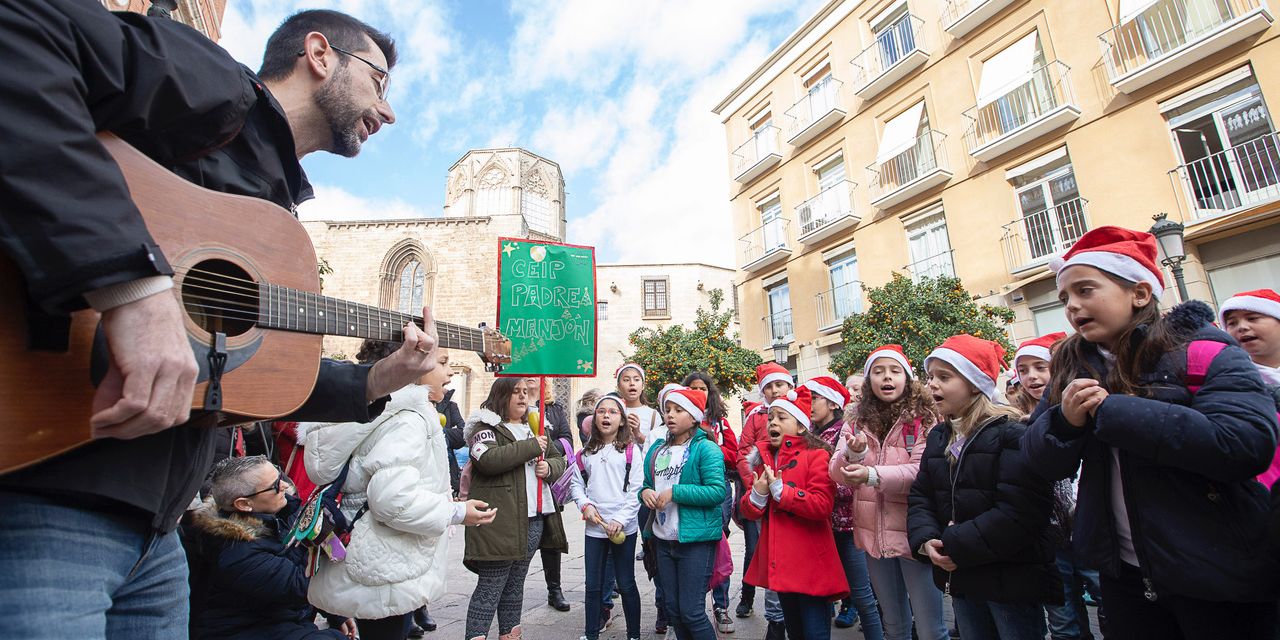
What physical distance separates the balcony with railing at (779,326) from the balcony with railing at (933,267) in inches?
162

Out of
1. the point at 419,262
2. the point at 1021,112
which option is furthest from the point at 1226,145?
the point at 419,262

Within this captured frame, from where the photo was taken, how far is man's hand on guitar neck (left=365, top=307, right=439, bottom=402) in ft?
5.91

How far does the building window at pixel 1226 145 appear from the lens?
393 inches

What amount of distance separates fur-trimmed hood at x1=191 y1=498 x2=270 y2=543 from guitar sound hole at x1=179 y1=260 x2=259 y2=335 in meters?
1.80

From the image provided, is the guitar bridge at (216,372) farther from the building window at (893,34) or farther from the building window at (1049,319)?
the building window at (893,34)

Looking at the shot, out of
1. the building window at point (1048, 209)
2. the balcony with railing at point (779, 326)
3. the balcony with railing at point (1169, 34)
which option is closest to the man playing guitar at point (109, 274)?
the building window at point (1048, 209)

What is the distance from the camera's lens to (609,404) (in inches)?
200

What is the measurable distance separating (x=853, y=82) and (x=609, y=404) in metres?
15.6

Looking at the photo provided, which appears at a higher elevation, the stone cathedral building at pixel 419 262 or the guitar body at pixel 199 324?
the stone cathedral building at pixel 419 262

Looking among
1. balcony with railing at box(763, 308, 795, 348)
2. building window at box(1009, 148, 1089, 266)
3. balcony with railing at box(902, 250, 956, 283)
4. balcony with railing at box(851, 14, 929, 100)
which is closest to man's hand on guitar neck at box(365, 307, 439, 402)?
building window at box(1009, 148, 1089, 266)

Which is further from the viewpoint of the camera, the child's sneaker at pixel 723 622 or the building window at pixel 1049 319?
the building window at pixel 1049 319

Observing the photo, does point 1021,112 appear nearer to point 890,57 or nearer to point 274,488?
point 890,57

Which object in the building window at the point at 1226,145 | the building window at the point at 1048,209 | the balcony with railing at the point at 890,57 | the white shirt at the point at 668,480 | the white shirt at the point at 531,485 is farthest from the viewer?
the balcony with railing at the point at 890,57

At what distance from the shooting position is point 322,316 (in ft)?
5.36
